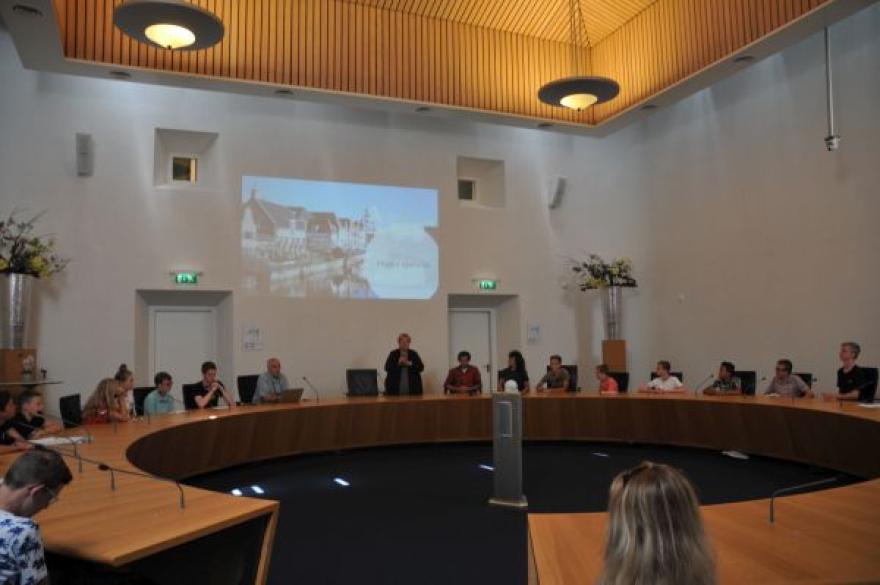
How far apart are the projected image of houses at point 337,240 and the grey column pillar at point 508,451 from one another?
418 cm

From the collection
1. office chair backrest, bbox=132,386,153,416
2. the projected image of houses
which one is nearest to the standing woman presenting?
the projected image of houses

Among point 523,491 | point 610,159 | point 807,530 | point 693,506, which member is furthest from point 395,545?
point 610,159

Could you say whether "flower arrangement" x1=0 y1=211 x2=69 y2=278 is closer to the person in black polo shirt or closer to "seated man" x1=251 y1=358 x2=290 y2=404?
"seated man" x1=251 y1=358 x2=290 y2=404

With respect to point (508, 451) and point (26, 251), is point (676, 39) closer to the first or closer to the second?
point (508, 451)

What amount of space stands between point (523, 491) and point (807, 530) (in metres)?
3.19

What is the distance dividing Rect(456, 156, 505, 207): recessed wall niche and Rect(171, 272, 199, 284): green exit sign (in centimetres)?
387

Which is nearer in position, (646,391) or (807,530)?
(807,530)

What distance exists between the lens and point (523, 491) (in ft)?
17.7

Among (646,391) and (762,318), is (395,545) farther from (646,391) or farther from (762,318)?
(762,318)

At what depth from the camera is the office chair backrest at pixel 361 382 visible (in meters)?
7.76

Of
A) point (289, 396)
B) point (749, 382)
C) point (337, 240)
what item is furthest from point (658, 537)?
point (337, 240)

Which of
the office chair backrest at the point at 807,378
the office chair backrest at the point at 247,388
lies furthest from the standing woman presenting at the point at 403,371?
the office chair backrest at the point at 807,378

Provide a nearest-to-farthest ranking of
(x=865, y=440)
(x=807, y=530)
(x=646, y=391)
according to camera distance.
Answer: (x=807, y=530), (x=865, y=440), (x=646, y=391)

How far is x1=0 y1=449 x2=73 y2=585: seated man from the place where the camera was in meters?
1.96
